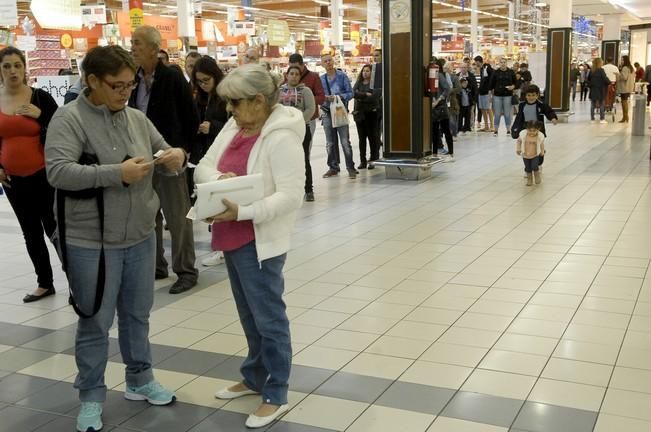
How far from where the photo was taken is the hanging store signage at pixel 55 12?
444 inches

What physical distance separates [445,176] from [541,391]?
6772 mm

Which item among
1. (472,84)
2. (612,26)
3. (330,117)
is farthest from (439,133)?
(612,26)

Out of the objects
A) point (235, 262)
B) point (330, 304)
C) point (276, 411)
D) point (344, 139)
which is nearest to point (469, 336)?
point (330, 304)

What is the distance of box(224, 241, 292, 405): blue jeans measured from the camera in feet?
9.27

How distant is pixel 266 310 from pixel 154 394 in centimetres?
72

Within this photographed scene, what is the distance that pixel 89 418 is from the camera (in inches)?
115

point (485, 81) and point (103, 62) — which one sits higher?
point (103, 62)

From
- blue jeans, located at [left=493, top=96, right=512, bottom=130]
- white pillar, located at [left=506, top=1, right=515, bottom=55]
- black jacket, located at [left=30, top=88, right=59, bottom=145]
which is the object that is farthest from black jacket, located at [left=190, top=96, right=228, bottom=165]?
white pillar, located at [left=506, top=1, right=515, bottom=55]

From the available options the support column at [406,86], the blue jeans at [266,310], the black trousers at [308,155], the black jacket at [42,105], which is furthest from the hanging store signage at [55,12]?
the blue jeans at [266,310]

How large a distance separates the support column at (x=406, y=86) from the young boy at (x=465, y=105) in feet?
16.9

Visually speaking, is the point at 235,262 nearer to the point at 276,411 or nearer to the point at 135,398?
the point at 276,411

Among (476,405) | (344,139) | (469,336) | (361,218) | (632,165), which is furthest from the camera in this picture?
(632,165)

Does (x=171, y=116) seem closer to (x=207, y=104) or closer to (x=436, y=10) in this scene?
(x=207, y=104)

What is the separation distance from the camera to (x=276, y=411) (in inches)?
117
